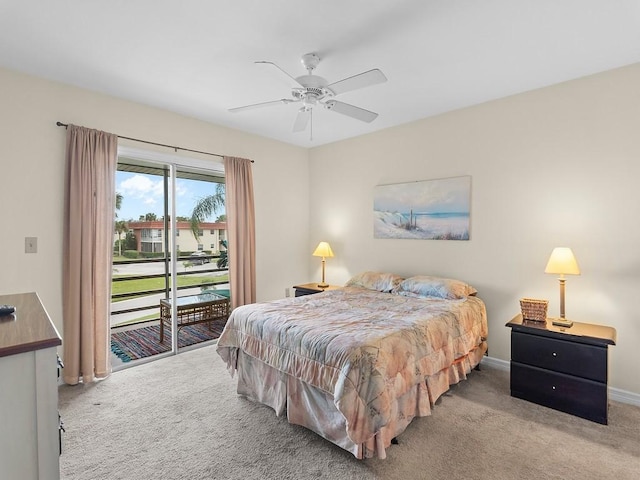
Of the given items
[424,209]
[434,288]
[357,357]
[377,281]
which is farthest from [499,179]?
[357,357]

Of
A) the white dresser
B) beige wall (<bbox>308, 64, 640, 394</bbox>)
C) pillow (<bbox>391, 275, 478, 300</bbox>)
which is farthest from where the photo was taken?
pillow (<bbox>391, 275, 478, 300</bbox>)

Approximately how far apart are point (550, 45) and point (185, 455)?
375 cm

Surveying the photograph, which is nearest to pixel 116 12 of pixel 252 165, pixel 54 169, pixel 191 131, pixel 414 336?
pixel 54 169

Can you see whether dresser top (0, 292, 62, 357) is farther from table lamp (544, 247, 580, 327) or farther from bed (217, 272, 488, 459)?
table lamp (544, 247, 580, 327)

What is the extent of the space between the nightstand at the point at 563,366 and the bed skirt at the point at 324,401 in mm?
496

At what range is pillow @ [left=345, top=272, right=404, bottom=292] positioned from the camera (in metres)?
3.89

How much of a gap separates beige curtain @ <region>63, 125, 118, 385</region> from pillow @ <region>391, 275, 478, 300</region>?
9.84 feet

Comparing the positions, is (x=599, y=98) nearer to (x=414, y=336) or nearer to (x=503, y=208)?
(x=503, y=208)

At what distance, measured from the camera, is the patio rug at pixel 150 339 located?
393cm

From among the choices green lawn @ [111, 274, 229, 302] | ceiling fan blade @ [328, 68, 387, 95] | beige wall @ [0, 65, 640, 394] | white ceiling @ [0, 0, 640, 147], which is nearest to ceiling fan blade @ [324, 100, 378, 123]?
ceiling fan blade @ [328, 68, 387, 95]

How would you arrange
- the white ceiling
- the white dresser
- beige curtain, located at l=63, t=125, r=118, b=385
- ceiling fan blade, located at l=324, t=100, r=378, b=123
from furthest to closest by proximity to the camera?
beige curtain, located at l=63, t=125, r=118, b=385 < ceiling fan blade, located at l=324, t=100, r=378, b=123 < the white ceiling < the white dresser

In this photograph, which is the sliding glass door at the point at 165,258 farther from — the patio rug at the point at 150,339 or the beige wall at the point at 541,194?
the beige wall at the point at 541,194

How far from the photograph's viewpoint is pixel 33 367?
1192 millimetres

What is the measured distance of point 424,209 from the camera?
3.99 metres
